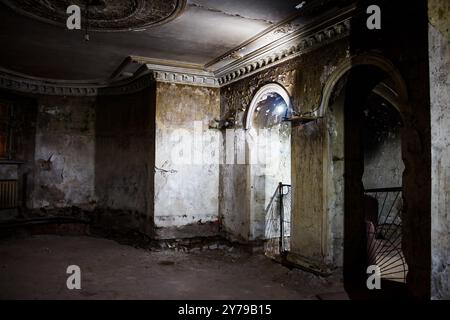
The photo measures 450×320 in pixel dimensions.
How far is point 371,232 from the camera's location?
593 centimetres

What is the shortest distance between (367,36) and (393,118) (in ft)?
19.9

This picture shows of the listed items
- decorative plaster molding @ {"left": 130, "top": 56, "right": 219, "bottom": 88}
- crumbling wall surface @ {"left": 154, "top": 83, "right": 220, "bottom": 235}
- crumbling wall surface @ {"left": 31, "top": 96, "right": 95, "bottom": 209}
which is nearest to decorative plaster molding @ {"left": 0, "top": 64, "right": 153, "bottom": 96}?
crumbling wall surface @ {"left": 31, "top": 96, "right": 95, "bottom": 209}

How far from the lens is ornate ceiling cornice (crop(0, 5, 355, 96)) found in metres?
5.45

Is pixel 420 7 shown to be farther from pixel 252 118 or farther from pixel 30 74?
pixel 30 74

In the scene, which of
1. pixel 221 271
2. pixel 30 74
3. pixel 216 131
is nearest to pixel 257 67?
pixel 216 131

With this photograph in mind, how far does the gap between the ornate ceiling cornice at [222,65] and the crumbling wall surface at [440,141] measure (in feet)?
4.45

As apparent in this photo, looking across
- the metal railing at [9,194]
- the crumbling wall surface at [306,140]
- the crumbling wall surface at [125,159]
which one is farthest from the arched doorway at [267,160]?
the metal railing at [9,194]

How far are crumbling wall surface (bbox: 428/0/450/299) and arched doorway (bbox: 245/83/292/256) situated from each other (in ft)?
11.5

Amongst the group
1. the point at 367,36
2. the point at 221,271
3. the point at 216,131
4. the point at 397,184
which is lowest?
the point at 221,271

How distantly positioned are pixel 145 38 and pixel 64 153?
18.0 feet

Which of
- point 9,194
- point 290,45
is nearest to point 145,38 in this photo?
point 290,45

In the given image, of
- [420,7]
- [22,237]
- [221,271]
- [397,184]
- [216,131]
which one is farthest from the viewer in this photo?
[397,184]

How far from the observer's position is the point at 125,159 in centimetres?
965

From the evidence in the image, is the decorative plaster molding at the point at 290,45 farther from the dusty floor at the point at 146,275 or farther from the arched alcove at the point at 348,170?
the dusty floor at the point at 146,275
